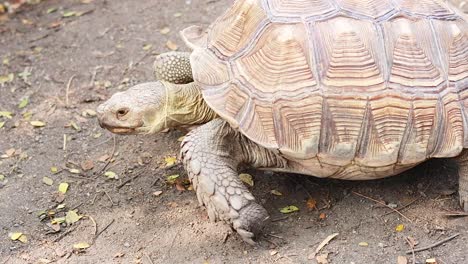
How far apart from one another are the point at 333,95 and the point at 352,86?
0.13 metres

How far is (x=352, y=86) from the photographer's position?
3.99 meters

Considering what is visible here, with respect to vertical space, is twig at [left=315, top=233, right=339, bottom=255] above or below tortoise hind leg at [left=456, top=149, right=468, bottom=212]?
below

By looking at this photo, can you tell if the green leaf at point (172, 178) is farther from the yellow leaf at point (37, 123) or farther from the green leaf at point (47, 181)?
the yellow leaf at point (37, 123)

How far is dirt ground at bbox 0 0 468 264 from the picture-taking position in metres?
4.12

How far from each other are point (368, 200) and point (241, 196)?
96cm

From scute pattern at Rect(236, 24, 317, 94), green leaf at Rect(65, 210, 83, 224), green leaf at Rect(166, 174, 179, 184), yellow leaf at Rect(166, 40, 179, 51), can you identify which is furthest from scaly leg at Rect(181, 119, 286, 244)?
yellow leaf at Rect(166, 40, 179, 51)

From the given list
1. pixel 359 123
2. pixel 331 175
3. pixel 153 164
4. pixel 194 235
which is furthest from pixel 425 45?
pixel 153 164

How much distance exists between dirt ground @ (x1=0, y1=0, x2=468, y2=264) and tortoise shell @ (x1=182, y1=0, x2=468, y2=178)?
0.36 metres

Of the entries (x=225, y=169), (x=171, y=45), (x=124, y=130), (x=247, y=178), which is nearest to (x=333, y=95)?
(x=225, y=169)

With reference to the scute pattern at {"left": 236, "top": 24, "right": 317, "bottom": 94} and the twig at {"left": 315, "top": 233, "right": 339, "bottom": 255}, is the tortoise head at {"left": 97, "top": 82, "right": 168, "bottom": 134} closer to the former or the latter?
the scute pattern at {"left": 236, "top": 24, "right": 317, "bottom": 94}

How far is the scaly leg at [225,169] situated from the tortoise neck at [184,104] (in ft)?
1.18

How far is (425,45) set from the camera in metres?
4.12

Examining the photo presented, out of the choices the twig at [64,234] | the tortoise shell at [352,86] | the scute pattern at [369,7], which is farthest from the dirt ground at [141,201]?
the scute pattern at [369,7]

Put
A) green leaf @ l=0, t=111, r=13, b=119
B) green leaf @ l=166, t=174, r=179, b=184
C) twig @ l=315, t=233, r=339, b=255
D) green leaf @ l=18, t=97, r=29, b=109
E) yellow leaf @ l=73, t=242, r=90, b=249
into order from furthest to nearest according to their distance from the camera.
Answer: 1. green leaf @ l=18, t=97, r=29, b=109
2. green leaf @ l=0, t=111, r=13, b=119
3. green leaf @ l=166, t=174, r=179, b=184
4. yellow leaf @ l=73, t=242, r=90, b=249
5. twig @ l=315, t=233, r=339, b=255
